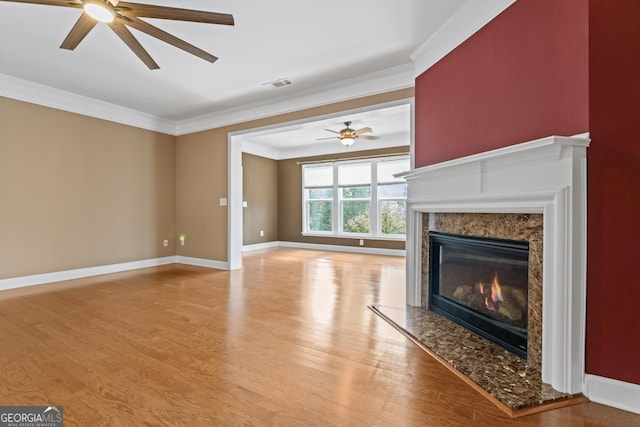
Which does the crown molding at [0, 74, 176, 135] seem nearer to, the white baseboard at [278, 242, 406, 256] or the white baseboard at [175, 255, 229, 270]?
the white baseboard at [175, 255, 229, 270]

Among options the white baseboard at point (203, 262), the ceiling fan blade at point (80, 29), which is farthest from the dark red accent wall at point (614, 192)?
the white baseboard at point (203, 262)

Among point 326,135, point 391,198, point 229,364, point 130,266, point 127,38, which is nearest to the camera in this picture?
point 229,364

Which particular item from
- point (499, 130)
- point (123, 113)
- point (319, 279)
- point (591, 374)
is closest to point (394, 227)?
point (319, 279)

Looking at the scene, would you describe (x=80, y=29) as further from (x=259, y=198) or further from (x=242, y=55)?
(x=259, y=198)

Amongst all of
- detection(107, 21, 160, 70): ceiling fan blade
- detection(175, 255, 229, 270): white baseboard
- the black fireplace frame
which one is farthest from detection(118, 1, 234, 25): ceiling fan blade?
detection(175, 255, 229, 270): white baseboard

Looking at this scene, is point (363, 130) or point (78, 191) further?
point (363, 130)

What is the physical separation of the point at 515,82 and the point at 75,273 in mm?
5943

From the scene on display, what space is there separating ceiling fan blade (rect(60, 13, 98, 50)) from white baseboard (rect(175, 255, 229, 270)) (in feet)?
12.1

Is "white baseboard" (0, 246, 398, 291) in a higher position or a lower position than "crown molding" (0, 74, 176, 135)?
lower

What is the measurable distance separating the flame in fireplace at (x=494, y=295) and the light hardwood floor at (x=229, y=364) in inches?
28.1

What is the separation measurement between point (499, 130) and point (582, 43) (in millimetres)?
663

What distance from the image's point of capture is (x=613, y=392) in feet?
5.41

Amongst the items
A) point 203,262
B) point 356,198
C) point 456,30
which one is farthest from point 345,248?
point 456,30

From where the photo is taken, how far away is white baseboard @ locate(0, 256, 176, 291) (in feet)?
13.1
